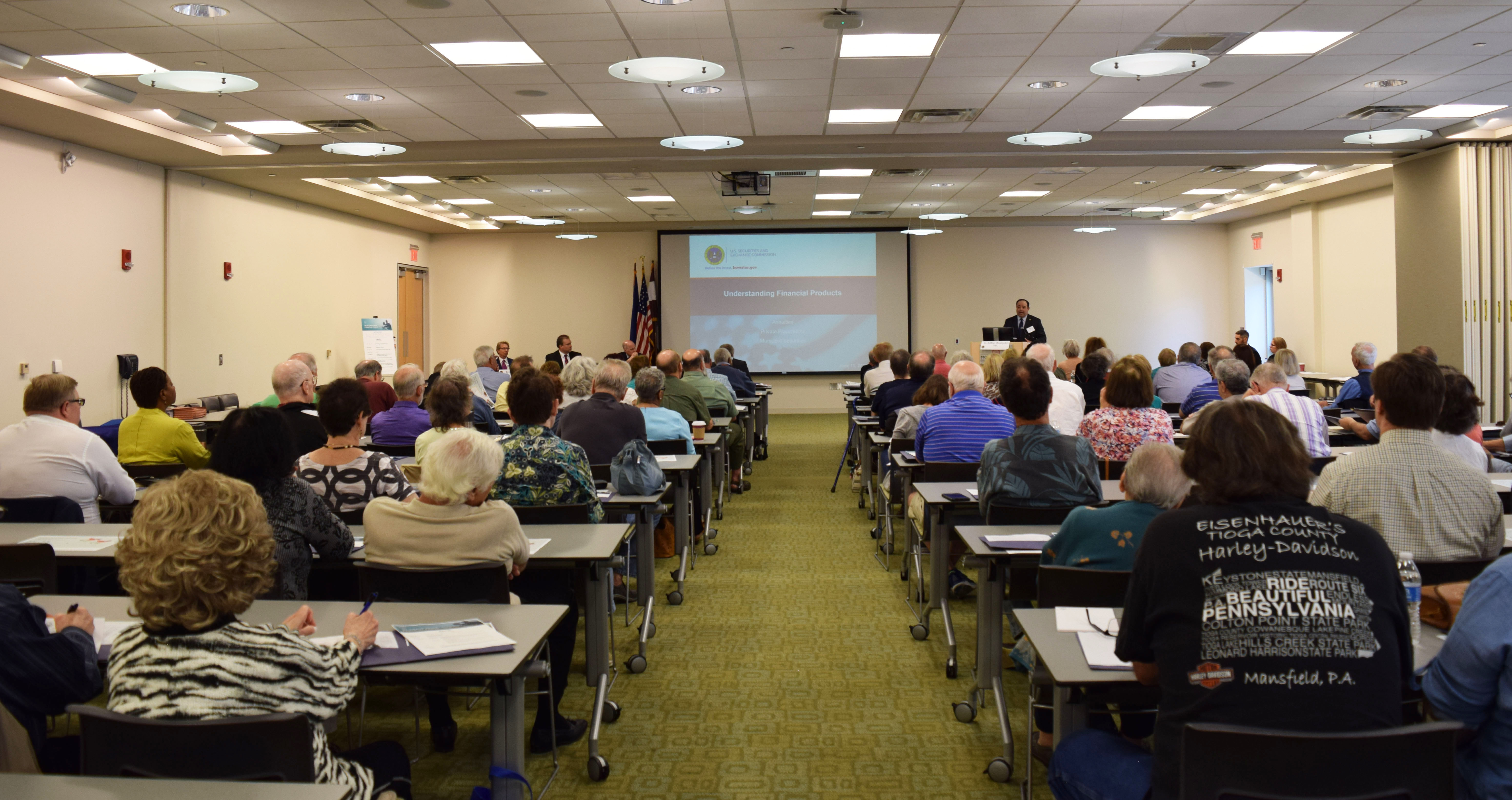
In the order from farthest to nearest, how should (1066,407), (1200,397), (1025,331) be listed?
1. (1025,331)
2. (1200,397)
3. (1066,407)

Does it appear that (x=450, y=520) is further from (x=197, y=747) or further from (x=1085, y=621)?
(x=1085, y=621)

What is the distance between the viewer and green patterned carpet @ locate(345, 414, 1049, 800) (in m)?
3.31

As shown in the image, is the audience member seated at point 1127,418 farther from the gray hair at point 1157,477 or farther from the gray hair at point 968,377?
the gray hair at point 1157,477

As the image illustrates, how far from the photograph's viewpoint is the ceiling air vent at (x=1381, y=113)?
28.9 ft

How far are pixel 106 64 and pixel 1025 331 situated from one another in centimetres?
1159

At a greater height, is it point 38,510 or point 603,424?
point 603,424

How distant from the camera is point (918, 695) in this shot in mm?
→ 4102

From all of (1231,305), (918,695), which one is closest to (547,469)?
(918,695)

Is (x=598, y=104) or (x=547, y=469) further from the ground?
(x=598, y=104)

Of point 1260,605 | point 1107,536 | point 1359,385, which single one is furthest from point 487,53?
point 1359,385

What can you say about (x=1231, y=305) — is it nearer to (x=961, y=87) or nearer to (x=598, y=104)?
(x=961, y=87)

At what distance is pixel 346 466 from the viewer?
3.83 m

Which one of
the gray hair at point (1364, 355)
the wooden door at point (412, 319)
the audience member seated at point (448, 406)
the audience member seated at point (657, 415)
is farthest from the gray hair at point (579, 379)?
the wooden door at point (412, 319)

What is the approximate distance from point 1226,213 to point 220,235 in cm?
1486
